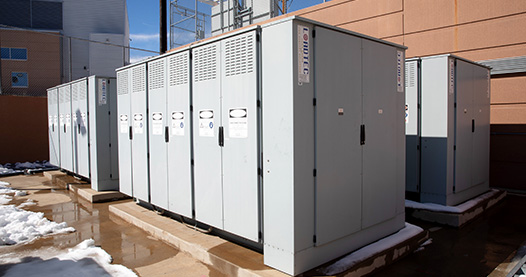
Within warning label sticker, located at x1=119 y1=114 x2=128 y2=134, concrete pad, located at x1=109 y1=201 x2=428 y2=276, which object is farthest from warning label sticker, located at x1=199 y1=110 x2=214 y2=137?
warning label sticker, located at x1=119 y1=114 x2=128 y2=134

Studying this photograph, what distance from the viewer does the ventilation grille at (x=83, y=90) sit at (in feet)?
26.5

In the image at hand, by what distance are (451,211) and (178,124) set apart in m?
4.29

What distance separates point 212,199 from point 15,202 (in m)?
5.55

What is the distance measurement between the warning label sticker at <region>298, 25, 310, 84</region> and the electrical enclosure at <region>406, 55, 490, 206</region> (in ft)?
11.3

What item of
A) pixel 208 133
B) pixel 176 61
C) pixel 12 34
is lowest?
pixel 208 133

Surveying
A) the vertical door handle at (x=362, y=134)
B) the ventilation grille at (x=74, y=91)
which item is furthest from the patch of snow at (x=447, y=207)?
the ventilation grille at (x=74, y=91)

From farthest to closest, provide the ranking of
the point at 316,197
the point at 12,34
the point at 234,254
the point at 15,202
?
the point at 12,34 → the point at 15,202 → the point at 234,254 → the point at 316,197

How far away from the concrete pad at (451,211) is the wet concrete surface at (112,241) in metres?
3.69

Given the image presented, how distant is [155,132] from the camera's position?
5.49 meters

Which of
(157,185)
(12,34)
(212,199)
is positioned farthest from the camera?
(12,34)

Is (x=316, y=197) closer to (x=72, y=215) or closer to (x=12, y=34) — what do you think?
(x=72, y=215)

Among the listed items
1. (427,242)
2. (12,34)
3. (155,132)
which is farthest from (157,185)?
(12,34)

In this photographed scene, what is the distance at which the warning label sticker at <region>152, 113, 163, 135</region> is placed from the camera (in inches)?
210

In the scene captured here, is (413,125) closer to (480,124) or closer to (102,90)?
(480,124)
